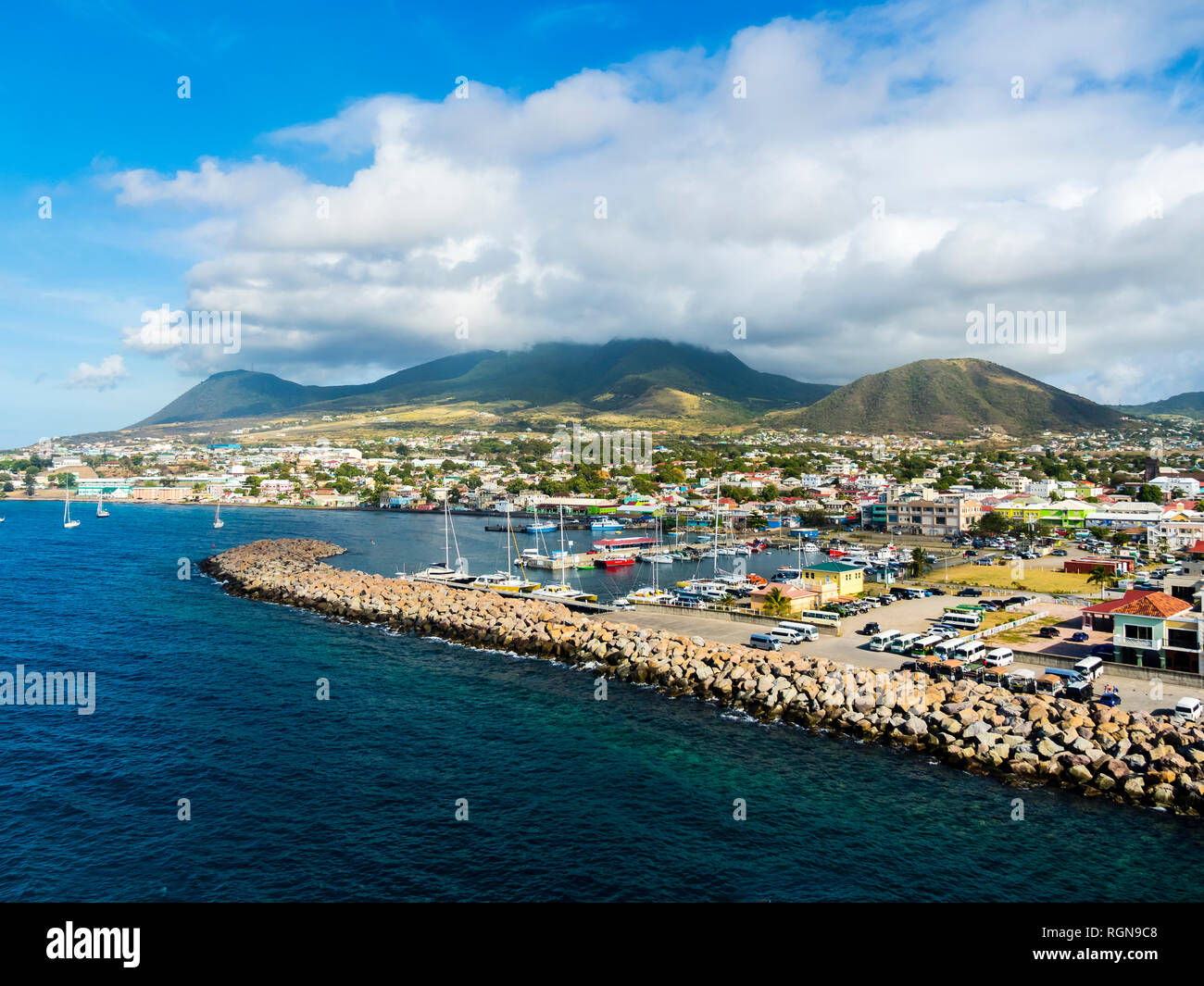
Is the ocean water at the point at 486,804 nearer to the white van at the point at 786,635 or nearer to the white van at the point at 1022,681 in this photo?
the white van at the point at 1022,681

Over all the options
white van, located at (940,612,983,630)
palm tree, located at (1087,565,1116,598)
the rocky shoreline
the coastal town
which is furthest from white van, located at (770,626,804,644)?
palm tree, located at (1087,565,1116,598)

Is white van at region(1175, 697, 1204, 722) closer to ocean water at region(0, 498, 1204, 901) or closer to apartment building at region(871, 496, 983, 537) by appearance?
ocean water at region(0, 498, 1204, 901)

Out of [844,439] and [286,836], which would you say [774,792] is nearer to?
[286,836]

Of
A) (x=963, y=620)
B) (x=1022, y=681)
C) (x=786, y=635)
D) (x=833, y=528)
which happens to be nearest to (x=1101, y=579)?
(x=963, y=620)

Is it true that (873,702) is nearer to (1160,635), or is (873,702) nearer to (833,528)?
(1160,635)
